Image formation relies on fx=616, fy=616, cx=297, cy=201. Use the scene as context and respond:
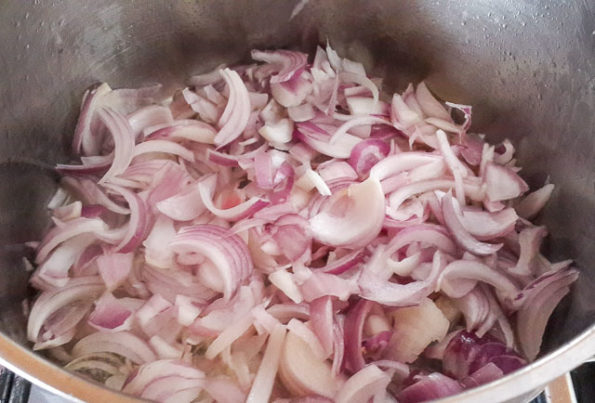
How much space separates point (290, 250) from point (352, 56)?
51cm

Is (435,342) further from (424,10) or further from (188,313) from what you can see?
(424,10)

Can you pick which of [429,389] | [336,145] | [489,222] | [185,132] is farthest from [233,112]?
[429,389]

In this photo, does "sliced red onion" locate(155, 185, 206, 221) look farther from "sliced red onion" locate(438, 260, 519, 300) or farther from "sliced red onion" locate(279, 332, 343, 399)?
"sliced red onion" locate(438, 260, 519, 300)

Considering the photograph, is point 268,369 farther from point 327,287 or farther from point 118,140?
point 118,140

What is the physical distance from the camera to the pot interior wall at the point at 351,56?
1027mm

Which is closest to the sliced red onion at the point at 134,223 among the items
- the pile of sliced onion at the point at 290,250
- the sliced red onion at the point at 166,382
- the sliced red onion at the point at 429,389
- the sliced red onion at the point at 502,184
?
the pile of sliced onion at the point at 290,250

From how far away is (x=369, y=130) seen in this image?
47.1 inches

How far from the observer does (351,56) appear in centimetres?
132

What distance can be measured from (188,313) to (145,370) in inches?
4.5

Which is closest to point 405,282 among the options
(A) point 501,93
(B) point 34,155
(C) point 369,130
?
(C) point 369,130

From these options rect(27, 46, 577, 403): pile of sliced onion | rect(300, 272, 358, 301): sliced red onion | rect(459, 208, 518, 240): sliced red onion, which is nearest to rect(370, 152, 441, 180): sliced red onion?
rect(27, 46, 577, 403): pile of sliced onion

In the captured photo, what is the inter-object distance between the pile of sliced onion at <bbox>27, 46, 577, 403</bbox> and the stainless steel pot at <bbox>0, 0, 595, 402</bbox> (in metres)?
0.04

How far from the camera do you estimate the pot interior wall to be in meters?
1.03

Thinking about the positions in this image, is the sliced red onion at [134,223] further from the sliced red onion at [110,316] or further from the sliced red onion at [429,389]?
the sliced red onion at [429,389]
